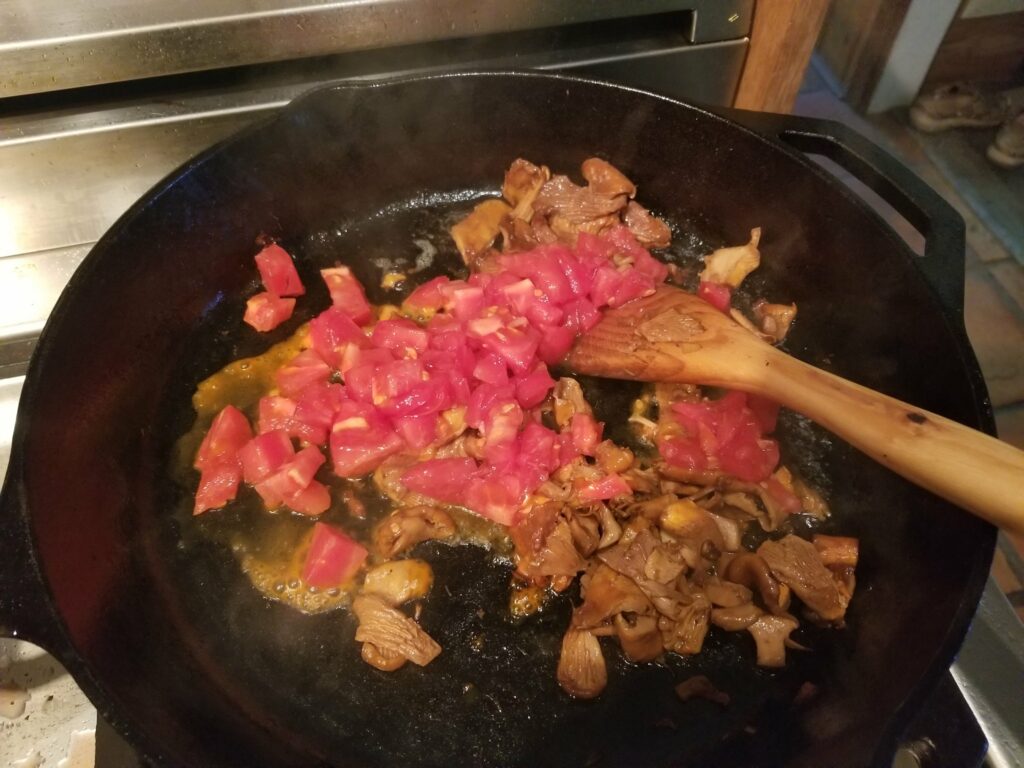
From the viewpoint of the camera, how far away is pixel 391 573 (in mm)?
1581

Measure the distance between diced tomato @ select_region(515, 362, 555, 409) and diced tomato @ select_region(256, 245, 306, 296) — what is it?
678mm

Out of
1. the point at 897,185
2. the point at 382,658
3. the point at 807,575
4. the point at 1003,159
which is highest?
the point at 897,185

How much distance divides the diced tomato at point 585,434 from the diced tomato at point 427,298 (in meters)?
0.51

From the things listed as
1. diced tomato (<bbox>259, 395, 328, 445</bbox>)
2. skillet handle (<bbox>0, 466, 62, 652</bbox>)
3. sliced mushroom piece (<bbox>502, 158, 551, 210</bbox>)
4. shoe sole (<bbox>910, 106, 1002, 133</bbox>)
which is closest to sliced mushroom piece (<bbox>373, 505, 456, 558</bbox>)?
diced tomato (<bbox>259, 395, 328, 445</bbox>)

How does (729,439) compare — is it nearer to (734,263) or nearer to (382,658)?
(734,263)

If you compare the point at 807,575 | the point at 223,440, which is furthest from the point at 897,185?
the point at 223,440

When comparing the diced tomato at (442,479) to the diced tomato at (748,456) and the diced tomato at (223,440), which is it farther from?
the diced tomato at (748,456)

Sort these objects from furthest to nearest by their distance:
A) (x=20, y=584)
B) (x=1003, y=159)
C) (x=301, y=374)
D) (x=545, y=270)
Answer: (x=1003, y=159) → (x=545, y=270) → (x=301, y=374) → (x=20, y=584)

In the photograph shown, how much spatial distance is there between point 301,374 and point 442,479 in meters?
0.46

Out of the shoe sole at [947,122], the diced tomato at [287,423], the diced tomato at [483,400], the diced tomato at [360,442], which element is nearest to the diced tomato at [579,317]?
the diced tomato at [483,400]

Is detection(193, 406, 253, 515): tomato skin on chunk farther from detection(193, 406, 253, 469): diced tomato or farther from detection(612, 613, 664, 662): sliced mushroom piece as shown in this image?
detection(612, 613, 664, 662): sliced mushroom piece

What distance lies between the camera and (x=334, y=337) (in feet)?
6.05

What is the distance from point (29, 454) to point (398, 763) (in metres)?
0.92

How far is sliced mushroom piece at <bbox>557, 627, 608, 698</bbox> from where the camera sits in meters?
1.48
